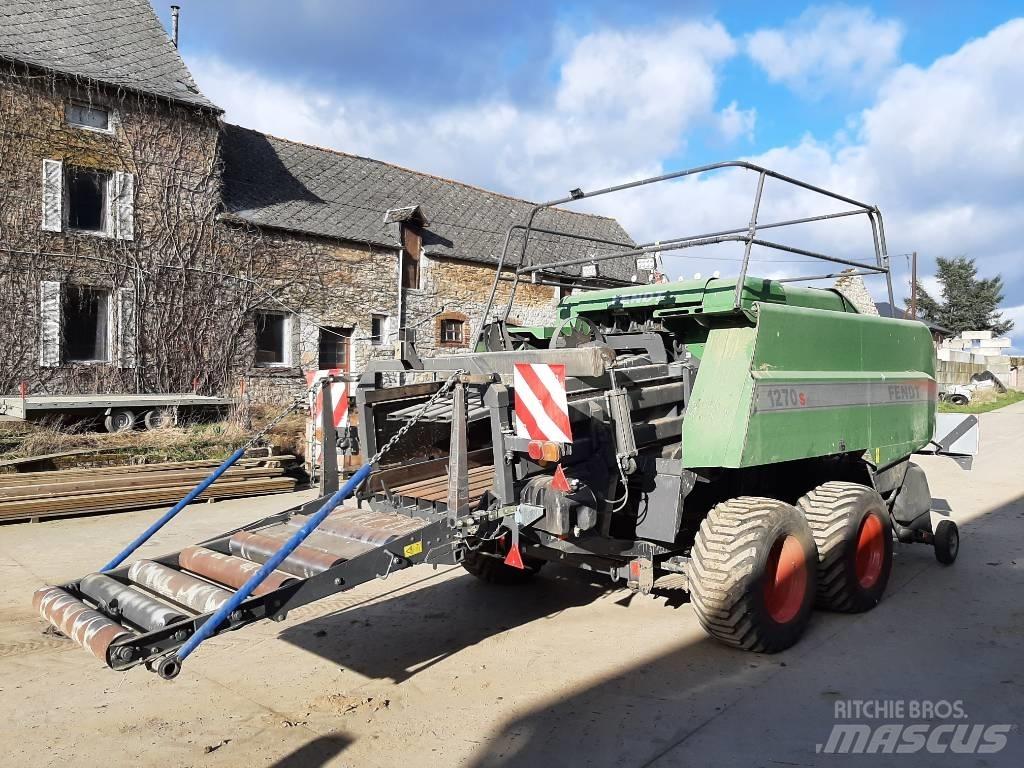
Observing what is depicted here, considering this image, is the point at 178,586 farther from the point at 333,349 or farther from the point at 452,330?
the point at 452,330

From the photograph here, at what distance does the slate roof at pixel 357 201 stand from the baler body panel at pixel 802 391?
1004cm

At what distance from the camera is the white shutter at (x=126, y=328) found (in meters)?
14.0

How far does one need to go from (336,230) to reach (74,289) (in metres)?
5.25

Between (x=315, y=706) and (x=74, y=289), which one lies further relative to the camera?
(x=74, y=289)

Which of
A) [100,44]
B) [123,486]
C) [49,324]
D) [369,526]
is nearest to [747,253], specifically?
[369,526]

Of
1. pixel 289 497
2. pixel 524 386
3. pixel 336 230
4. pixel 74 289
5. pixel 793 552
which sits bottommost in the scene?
pixel 289 497

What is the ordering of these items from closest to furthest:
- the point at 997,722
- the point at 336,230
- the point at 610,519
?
the point at 997,722 < the point at 610,519 < the point at 336,230

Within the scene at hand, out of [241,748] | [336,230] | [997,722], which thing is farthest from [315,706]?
[336,230]

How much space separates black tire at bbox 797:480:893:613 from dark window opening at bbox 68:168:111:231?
1339 centimetres

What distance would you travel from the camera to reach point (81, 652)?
4.53 m

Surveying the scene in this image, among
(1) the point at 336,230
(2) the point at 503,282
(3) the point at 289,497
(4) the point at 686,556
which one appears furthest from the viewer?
(2) the point at 503,282

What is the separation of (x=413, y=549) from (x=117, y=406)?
10397 mm

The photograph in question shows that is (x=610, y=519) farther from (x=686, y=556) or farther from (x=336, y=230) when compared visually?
(x=336, y=230)

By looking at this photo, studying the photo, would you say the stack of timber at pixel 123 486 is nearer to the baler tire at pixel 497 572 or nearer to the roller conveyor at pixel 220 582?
the baler tire at pixel 497 572
